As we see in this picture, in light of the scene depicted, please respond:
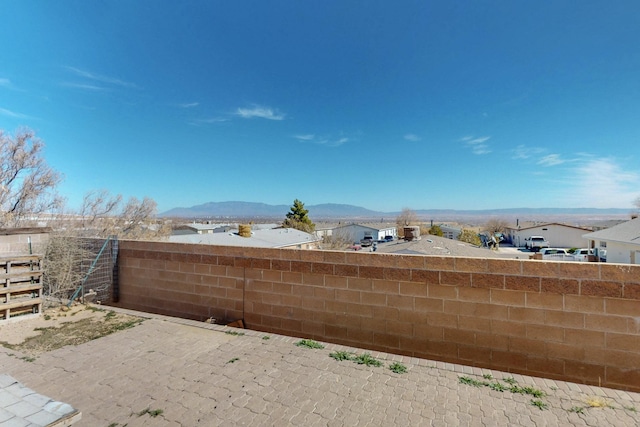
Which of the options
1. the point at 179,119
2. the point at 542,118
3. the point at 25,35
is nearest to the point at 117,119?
the point at 179,119

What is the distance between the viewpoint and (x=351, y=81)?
80.1 feet

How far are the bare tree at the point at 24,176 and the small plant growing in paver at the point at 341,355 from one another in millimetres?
19858

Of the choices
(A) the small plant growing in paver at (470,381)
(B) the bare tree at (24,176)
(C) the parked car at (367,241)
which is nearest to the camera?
(A) the small plant growing in paver at (470,381)

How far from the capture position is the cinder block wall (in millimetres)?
3268

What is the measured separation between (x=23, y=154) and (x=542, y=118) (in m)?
37.9

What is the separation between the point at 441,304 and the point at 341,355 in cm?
149

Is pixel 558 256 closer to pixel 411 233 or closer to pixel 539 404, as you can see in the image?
pixel 411 233

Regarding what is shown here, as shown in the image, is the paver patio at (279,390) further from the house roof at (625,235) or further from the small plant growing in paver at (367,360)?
the house roof at (625,235)

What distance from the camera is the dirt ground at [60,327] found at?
15.1 feet

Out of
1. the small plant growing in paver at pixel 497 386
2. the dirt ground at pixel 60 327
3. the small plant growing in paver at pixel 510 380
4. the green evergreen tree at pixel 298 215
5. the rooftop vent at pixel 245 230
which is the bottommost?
the dirt ground at pixel 60 327

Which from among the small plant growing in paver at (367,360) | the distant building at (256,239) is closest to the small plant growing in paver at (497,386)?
the small plant growing in paver at (367,360)

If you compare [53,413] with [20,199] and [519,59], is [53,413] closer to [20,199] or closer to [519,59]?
[20,199]

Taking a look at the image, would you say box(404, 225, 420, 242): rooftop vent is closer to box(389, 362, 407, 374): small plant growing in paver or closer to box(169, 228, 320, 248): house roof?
box(169, 228, 320, 248): house roof

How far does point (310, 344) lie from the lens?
4379 millimetres
